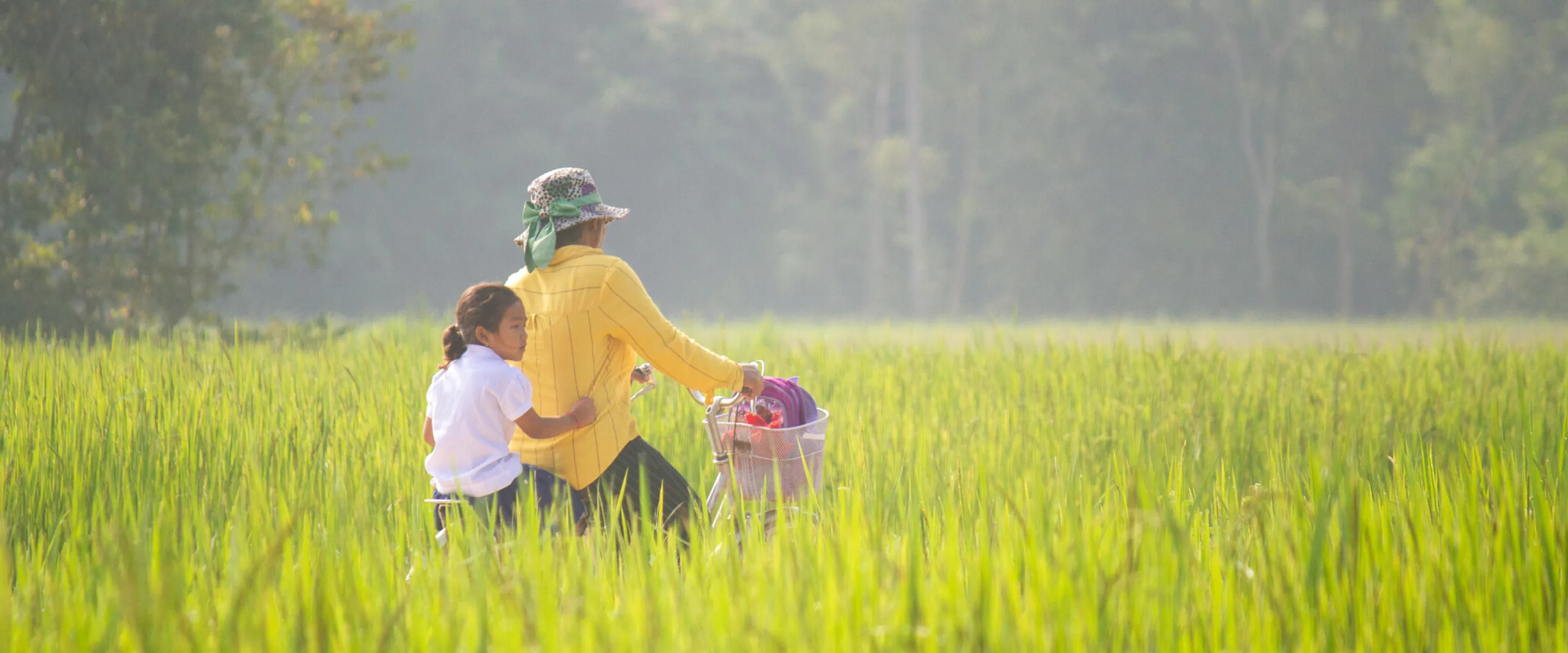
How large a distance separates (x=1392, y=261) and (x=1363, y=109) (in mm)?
4226

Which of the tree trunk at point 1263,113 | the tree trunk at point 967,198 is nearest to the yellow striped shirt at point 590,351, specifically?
the tree trunk at point 1263,113

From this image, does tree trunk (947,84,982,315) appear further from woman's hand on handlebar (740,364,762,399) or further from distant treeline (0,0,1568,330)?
woman's hand on handlebar (740,364,762,399)

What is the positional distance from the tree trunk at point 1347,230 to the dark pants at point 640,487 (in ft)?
106

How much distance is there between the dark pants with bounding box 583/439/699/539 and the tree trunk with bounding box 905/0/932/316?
96.1 ft

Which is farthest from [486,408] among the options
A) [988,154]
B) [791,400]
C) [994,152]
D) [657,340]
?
[994,152]

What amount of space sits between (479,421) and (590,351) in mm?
358

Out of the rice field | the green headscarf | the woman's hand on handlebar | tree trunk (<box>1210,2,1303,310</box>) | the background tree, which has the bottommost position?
the rice field

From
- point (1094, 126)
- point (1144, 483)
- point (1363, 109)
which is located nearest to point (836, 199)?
point (1094, 126)

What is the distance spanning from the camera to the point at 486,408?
3016 millimetres

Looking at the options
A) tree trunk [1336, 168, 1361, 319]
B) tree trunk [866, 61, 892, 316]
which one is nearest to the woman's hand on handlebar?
tree trunk [866, 61, 892, 316]

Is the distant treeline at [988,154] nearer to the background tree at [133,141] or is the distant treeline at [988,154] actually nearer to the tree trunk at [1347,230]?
the tree trunk at [1347,230]

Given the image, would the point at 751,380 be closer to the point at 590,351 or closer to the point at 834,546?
the point at 590,351

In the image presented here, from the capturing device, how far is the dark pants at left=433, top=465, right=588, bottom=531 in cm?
304

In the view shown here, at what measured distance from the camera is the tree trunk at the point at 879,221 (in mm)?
35000
